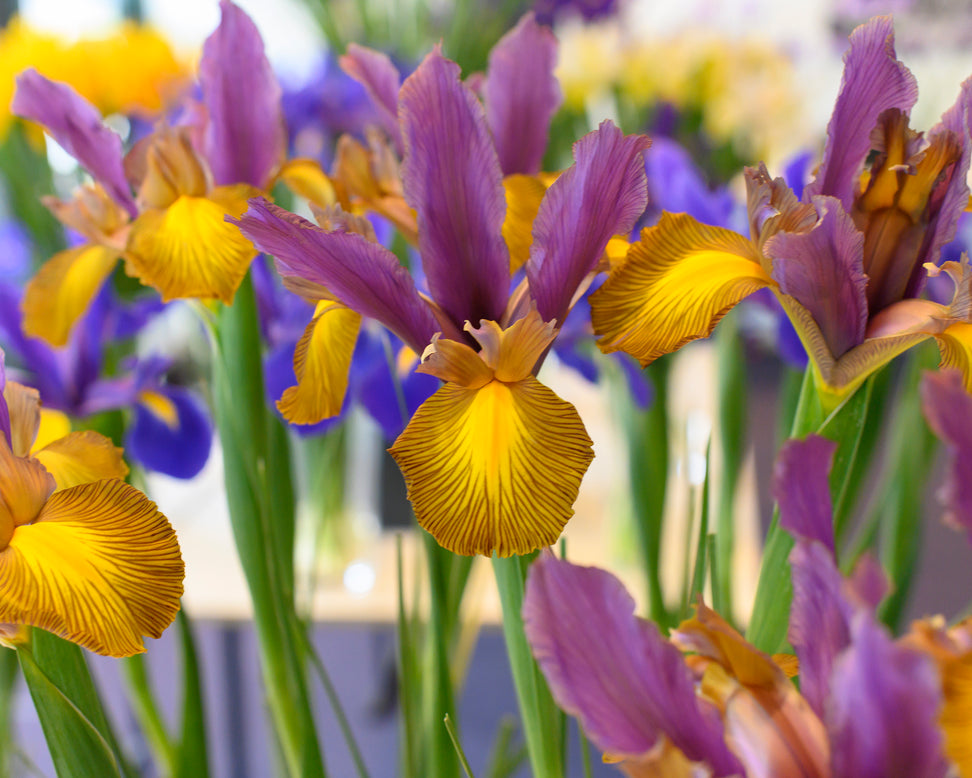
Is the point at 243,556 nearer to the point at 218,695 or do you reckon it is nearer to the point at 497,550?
the point at 497,550

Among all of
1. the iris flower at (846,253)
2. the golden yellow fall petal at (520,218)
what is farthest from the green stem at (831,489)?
the golden yellow fall petal at (520,218)

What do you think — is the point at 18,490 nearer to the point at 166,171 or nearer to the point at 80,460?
the point at 80,460

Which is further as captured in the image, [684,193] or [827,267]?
[684,193]

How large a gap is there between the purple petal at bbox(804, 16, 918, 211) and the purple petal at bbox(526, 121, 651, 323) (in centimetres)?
6

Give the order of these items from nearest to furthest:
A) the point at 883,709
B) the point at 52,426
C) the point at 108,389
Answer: the point at 883,709, the point at 52,426, the point at 108,389

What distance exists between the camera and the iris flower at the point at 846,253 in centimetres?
25

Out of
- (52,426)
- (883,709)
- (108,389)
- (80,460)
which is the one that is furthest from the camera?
(108,389)

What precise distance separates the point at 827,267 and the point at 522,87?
0.15 metres

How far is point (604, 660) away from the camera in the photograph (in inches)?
7.4

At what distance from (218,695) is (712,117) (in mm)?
920

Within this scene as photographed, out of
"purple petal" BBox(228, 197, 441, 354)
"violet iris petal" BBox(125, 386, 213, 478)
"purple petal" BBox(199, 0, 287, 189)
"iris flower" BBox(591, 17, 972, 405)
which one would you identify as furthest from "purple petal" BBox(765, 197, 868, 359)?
"violet iris petal" BBox(125, 386, 213, 478)

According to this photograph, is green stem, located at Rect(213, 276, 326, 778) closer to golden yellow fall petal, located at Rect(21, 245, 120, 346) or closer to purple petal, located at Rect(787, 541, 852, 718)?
golden yellow fall petal, located at Rect(21, 245, 120, 346)

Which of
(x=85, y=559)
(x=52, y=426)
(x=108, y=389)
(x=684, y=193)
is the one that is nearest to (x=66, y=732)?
(x=85, y=559)

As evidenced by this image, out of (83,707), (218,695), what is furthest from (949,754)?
(218,695)
